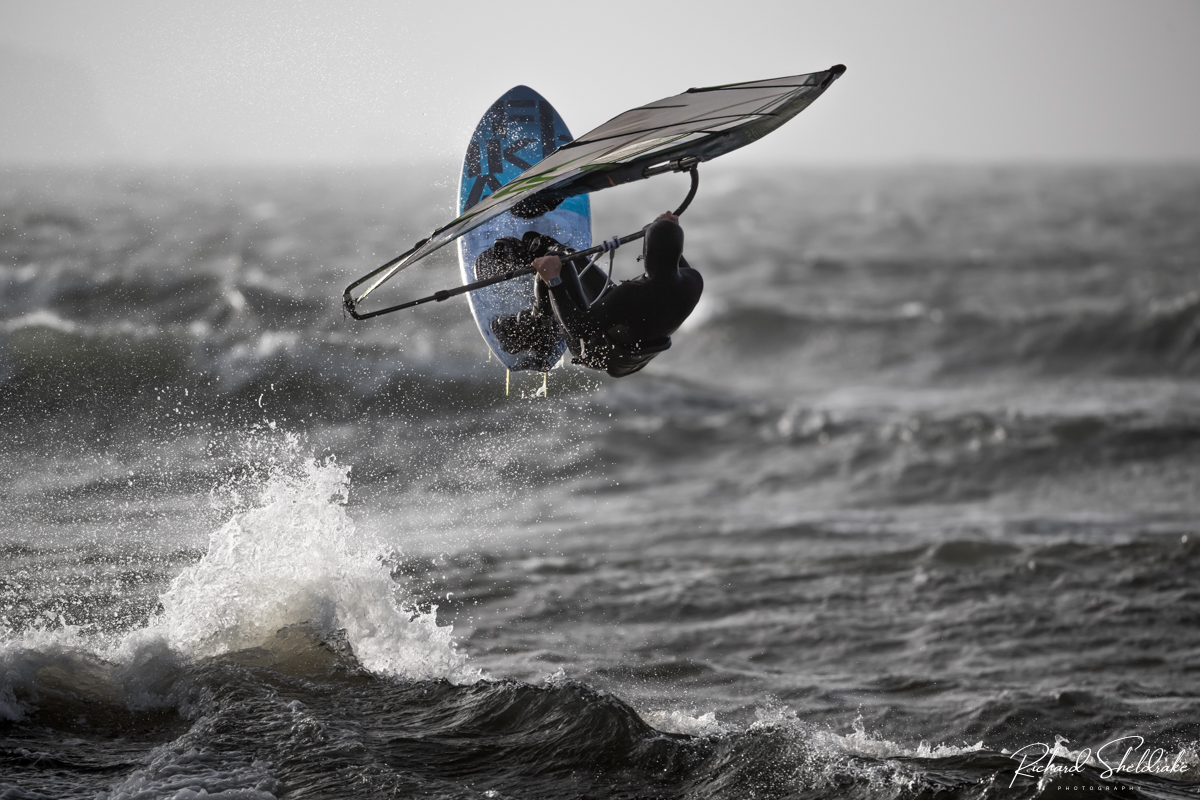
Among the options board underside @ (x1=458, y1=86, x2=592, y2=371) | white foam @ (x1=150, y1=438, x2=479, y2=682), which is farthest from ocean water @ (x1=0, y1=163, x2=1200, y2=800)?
board underside @ (x1=458, y1=86, x2=592, y2=371)

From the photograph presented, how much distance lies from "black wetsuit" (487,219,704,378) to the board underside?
126cm

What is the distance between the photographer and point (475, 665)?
24.8 ft

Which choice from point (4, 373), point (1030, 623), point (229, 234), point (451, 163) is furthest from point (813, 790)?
point (229, 234)

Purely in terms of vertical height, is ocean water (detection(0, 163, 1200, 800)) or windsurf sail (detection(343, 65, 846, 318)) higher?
windsurf sail (detection(343, 65, 846, 318))

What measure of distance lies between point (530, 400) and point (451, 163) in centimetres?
652

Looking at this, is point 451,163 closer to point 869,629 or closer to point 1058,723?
point 869,629

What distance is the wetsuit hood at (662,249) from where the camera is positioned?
615 centimetres

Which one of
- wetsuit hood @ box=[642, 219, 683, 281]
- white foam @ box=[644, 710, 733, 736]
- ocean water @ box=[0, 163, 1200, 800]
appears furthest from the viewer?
white foam @ box=[644, 710, 733, 736]

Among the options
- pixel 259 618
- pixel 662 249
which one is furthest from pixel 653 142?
pixel 259 618

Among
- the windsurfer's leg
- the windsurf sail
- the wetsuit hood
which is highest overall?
the windsurf sail

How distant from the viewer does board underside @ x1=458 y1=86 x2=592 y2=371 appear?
25.7ft

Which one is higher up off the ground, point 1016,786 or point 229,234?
point 229,234

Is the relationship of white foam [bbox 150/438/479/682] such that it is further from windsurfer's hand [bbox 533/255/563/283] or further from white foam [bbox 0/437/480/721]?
windsurfer's hand [bbox 533/255/563/283]

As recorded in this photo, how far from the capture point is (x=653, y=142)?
6438mm
